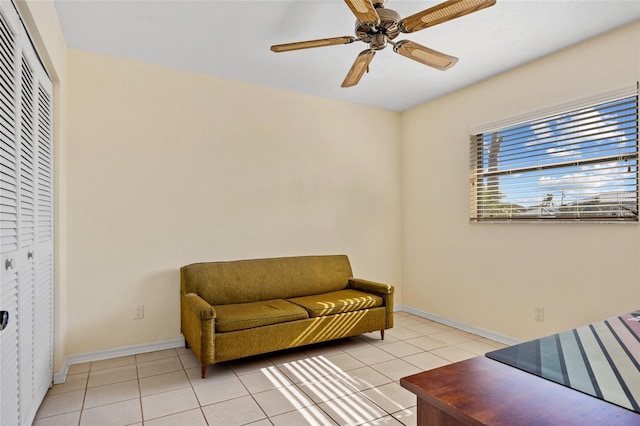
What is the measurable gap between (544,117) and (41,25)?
3.70 m

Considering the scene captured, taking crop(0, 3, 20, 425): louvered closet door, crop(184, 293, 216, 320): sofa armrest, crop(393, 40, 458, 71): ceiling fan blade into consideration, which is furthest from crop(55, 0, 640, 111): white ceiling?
crop(184, 293, 216, 320): sofa armrest

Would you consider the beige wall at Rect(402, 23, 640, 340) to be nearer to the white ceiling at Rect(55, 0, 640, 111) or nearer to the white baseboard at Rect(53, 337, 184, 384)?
the white ceiling at Rect(55, 0, 640, 111)

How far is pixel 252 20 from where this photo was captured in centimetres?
259

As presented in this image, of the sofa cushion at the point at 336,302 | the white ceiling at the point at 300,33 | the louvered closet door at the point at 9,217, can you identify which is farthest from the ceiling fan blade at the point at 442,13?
the sofa cushion at the point at 336,302

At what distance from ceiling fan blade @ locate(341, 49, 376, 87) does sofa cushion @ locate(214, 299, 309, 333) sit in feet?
6.26

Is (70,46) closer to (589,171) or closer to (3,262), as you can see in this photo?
(3,262)

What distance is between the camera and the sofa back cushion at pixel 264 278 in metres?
3.26

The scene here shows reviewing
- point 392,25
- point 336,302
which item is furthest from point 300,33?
point 336,302

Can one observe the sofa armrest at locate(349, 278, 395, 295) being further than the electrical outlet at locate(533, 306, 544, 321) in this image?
Yes

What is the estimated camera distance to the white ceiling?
2436 mm

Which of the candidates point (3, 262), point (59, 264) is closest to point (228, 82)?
point (59, 264)

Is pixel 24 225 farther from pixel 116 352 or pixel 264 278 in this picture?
pixel 264 278

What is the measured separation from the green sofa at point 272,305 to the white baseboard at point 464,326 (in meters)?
0.91

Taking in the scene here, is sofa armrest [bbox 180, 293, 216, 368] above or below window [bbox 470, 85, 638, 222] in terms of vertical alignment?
below
